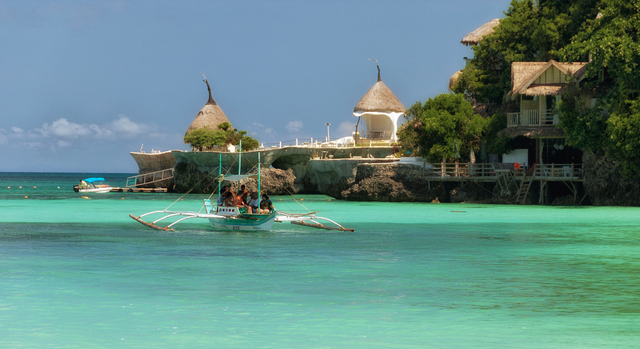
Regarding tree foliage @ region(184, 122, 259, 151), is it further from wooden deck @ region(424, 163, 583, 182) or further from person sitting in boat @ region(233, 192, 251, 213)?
person sitting in boat @ region(233, 192, 251, 213)

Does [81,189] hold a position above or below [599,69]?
below

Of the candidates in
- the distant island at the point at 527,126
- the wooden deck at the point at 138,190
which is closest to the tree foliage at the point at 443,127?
the distant island at the point at 527,126

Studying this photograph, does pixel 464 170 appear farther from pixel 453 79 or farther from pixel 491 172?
pixel 453 79

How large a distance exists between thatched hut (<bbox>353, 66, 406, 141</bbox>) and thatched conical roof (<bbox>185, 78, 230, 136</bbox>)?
1705 cm

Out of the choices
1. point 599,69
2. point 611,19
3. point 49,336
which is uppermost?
point 611,19

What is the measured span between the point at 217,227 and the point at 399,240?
7530 mm

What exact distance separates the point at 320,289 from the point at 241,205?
12.7m

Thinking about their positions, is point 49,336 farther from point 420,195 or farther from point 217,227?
point 420,195

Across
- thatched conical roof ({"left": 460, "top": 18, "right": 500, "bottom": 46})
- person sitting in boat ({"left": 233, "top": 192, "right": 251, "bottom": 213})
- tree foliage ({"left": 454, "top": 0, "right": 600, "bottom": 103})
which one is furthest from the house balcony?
person sitting in boat ({"left": 233, "top": 192, "right": 251, "bottom": 213})

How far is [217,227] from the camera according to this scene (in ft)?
93.6

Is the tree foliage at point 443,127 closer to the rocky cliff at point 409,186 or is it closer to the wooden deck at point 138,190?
the rocky cliff at point 409,186

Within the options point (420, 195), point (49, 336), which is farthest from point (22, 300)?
point (420, 195)

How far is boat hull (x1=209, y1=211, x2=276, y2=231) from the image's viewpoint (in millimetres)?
26484

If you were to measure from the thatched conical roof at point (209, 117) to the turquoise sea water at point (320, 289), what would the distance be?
5127cm
